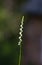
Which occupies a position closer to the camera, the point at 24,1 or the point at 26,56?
the point at 26,56

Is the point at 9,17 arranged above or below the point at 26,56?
above

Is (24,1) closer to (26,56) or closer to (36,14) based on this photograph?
(36,14)

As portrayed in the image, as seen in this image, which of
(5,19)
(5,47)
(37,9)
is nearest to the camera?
(5,47)

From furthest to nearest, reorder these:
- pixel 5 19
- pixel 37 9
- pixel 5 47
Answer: pixel 37 9, pixel 5 19, pixel 5 47

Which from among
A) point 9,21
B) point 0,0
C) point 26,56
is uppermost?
point 0,0

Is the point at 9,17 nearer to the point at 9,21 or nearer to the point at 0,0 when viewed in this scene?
the point at 9,21

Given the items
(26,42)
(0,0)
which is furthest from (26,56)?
(0,0)
